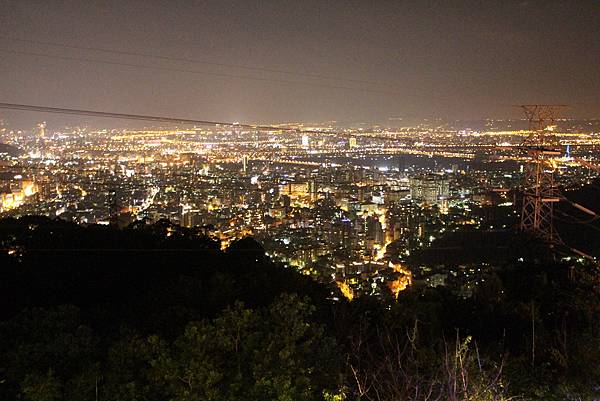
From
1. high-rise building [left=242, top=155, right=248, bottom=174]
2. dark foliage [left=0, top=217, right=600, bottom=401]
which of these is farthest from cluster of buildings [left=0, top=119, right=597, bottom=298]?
dark foliage [left=0, top=217, right=600, bottom=401]

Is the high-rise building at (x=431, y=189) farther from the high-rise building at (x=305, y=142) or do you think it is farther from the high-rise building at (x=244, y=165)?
the high-rise building at (x=244, y=165)

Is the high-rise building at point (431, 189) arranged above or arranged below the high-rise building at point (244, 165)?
below

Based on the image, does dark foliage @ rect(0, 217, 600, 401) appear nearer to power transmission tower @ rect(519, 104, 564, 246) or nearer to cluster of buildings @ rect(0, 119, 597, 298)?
power transmission tower @ rect(519, 104, 564, 246)

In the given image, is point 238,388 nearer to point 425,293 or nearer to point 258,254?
point 425,293

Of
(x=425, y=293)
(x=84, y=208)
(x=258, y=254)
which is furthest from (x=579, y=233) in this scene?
(x=84, y=208)

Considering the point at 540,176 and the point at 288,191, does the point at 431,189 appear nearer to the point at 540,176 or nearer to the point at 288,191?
the point at 288,191

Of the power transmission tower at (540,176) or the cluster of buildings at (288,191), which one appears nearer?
the power transmission tower at (540,176)

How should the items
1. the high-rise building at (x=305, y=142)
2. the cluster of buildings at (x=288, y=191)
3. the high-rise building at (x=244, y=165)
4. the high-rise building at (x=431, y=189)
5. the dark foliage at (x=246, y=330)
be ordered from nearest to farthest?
the dark foliage at (x=246, y=330)
the cluster of buildings at (x=288, y=191)
the high-rise building at (x=244, y=165)
the high-rise building at (x=305, y=142)
the high-rise building at (x=431, y=189)

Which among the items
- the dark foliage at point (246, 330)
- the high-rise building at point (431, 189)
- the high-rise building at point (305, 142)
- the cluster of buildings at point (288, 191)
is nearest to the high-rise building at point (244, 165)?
the cluster of buildings at point (288, 191)
